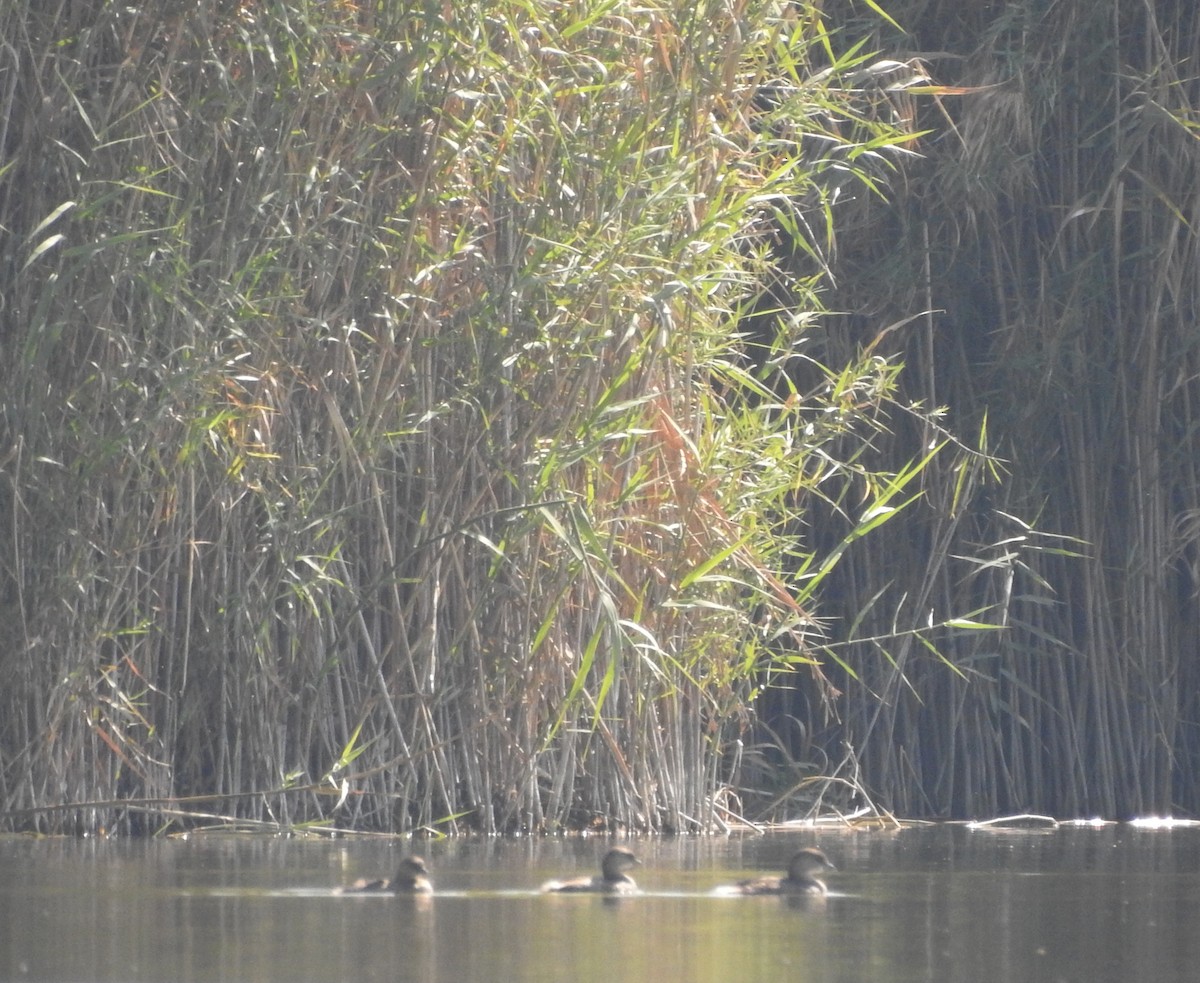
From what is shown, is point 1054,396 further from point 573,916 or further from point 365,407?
point 573,916

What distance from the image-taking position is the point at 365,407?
7465mm

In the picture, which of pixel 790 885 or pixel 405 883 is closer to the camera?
pixel 405 883

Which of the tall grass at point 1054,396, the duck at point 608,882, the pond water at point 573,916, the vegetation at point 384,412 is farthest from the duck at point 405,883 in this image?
the tall grass at point 1054,396

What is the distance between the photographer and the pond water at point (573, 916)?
446cm

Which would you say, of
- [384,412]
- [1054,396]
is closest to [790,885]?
[384,412]

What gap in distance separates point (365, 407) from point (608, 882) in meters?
2.15

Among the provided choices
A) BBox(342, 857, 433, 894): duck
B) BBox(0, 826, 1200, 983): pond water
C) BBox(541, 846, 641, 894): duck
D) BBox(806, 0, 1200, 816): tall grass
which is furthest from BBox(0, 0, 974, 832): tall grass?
BBox(806, 0, 1200, 816): tall grass

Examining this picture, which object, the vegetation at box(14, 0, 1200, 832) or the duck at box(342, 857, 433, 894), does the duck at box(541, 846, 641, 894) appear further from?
the vegetation at box(14, 0, 1200, 832)

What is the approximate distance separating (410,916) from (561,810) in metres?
2.46

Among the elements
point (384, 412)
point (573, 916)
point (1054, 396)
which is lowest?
point (573, 916)

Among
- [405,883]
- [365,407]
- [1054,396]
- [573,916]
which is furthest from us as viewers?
[1054,396]

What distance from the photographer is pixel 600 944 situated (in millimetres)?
4844

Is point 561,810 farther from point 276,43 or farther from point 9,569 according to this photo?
point 276,43

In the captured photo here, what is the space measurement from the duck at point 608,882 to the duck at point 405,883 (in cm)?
32
